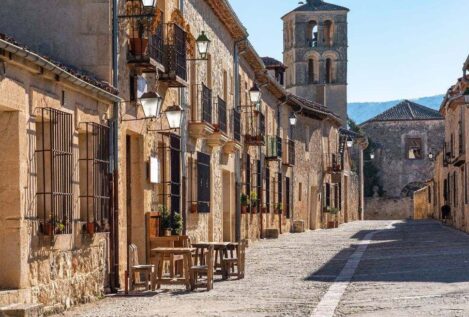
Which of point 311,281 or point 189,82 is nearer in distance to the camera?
point 311,281

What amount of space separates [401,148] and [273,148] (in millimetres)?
→ 40796

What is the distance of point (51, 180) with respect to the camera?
11.3m

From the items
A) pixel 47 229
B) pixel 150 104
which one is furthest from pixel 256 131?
pixel 47 229

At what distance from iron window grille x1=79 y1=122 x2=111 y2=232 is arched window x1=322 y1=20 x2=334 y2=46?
57.0m

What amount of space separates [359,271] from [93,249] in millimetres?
6068

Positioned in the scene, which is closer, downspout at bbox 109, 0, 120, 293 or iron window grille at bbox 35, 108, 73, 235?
iron window grille at bbox 35, 108, 73, 235

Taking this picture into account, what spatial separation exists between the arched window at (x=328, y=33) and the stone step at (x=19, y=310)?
60.6 meters

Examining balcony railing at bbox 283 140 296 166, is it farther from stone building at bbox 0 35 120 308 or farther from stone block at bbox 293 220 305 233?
stone building at bbox 0 35 120 308

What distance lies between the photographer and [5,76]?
10.3 metres

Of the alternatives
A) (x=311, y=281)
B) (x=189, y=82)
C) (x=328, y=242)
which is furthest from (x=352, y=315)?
(x=328, y=242)

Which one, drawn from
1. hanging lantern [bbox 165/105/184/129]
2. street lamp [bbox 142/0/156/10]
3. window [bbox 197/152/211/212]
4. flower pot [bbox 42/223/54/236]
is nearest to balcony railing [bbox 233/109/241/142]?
window [bbox 197/152/211/212]

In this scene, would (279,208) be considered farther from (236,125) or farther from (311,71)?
(311,71)

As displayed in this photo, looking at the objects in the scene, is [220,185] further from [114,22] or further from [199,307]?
[199,307]

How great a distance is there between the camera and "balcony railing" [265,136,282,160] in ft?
112
